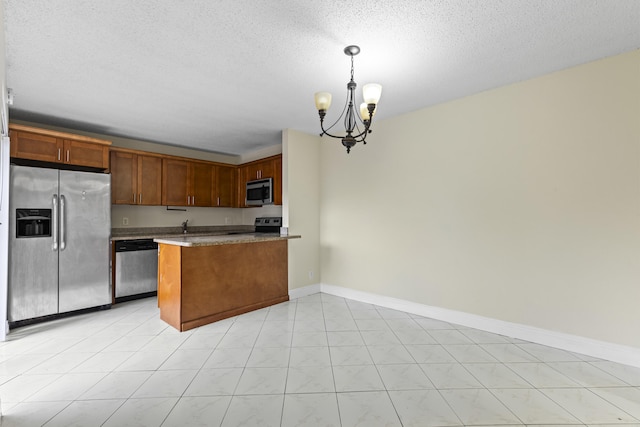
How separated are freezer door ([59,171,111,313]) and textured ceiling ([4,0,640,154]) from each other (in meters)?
0.90

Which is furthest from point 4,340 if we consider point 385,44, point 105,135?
point 385,44

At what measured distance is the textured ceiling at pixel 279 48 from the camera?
1.76 meters

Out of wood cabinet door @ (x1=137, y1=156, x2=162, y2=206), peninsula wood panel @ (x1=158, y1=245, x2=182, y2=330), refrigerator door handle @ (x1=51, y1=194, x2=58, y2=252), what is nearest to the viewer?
peninsula wood panel @ (x1=158, y1=245, x2=182, y2=330)

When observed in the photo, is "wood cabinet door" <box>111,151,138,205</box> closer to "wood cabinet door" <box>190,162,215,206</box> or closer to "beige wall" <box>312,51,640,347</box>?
"wood cabinet door" <box>190,162,215,206</box>

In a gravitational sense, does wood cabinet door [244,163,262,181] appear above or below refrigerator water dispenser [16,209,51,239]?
above

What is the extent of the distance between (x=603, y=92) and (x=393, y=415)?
2.96 m

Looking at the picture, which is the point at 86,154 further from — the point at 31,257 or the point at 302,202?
the point at 302,202

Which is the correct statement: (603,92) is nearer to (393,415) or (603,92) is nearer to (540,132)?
(540,132)

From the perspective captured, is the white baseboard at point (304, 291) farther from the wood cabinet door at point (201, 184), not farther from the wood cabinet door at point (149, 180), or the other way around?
the wood cabinet door at point (149, 180)

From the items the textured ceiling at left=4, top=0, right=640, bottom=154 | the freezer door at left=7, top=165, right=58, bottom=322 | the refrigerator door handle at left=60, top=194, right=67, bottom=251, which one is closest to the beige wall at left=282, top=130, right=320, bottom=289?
the textured ceiling at left=4, top=0, right=640, bottom=154

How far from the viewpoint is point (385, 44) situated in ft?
6.89

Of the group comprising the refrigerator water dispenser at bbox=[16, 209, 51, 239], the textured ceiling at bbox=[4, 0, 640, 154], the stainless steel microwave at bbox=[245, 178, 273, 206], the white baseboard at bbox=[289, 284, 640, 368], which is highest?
the textured ceiling at bbox=[4, 0, 640, 154]

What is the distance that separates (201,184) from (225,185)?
1.46ft

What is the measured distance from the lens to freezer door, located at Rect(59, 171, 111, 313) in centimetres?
335
